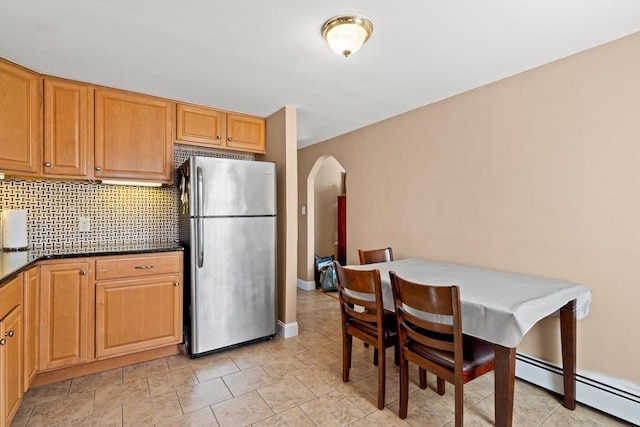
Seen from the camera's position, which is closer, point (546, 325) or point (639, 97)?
point (639, 97)

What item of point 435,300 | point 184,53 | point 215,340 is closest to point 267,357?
point 215,340

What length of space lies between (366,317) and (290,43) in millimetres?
1750

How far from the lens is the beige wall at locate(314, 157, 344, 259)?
558 cm

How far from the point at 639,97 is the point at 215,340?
3296 millimetres

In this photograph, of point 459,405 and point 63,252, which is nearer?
point 459,405

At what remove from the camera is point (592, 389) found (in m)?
1.96

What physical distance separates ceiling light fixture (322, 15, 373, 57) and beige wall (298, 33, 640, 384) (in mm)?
1355

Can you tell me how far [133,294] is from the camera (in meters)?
2.44

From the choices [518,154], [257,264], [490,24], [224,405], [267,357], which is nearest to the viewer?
[490,24]

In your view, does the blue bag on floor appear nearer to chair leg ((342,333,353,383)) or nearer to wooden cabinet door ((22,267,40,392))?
chair leg ((342,333,353,383))

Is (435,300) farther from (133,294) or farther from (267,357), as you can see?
(133,294)

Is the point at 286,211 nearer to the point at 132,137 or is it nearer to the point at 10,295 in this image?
the point at 132,137

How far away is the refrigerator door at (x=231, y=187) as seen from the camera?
8.36 feet

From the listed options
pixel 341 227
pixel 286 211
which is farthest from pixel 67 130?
pixel 341 227
